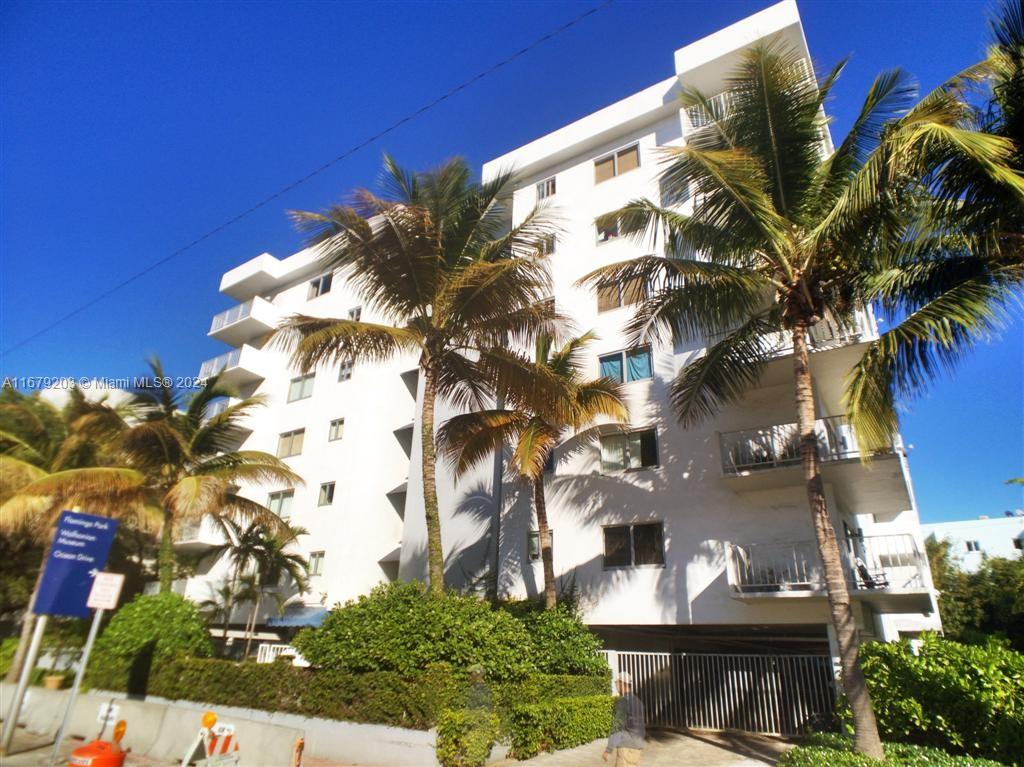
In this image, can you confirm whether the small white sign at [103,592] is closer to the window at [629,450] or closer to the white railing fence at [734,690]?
the white railing fence at [734,690]

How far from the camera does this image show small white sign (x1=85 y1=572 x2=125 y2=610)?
8610 mm

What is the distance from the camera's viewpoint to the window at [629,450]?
681 inches

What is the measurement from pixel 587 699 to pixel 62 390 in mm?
27741

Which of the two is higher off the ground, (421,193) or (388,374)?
(388,374)

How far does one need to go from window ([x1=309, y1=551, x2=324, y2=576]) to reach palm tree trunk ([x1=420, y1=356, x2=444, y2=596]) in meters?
13.7

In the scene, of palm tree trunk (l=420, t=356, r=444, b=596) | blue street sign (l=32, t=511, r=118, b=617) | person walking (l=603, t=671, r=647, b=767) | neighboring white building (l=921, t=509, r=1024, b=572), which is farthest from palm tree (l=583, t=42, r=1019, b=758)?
neighboring white building (l=921, t=509, r=1024, b=572)

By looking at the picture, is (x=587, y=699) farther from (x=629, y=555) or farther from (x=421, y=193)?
(x=421, y=193)

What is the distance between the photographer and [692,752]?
12125 millimetres

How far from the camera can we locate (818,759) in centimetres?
773

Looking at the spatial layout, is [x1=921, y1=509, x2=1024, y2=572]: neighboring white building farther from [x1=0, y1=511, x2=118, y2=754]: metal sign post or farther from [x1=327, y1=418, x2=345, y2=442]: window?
[x1=0, y1=511, x2=118, y2=754]: metal sign post

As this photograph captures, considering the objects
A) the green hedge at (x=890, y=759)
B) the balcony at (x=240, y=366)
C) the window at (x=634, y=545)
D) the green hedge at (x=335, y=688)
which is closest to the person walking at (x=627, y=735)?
the green hedge at (x=890, y=759)

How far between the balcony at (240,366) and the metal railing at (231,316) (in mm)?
1877

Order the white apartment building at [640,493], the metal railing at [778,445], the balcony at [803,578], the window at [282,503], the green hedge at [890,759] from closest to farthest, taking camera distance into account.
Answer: the green hedge at [890,759], the balcony at [803,578], the metal railing at [778,445], the white apartment building at [640,493], the window at [282,503]

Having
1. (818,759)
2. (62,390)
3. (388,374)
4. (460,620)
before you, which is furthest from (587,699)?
(62,390)
